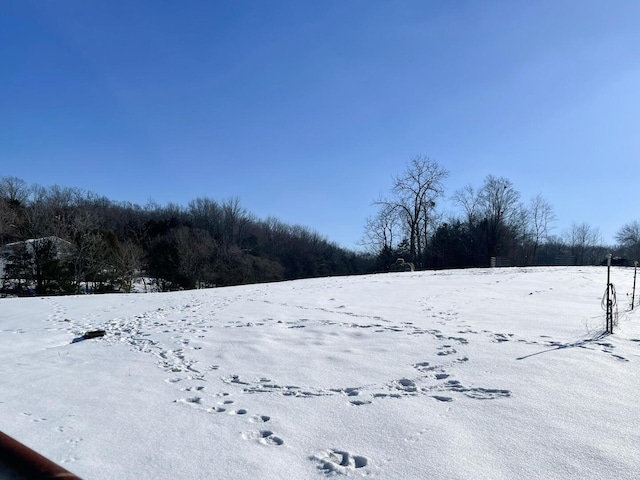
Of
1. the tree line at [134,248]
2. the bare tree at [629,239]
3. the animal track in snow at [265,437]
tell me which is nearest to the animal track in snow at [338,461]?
the animal track in snow at [265,437]

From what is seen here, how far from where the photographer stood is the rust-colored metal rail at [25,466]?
0.85 meters

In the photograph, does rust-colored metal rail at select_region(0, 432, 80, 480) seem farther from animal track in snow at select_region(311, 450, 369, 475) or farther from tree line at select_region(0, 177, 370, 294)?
tree line at select_region(0, 177, 370, 294)

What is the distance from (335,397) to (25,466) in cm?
325

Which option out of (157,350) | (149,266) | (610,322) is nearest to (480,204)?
(149,266)

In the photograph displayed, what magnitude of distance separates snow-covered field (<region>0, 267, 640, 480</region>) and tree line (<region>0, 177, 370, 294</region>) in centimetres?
2150

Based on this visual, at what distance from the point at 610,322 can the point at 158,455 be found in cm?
673

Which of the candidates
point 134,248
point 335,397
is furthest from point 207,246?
point 335,397

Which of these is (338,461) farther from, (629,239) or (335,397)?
(629,239)

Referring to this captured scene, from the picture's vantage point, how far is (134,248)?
30.9 meters

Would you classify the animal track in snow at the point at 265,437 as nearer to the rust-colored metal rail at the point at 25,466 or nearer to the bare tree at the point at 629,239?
the rust-colored metal rail at the point at 25,466

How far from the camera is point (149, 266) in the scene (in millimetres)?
36406

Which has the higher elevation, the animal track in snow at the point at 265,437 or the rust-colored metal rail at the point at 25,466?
the rust-colored metal rail at the point at 25,466

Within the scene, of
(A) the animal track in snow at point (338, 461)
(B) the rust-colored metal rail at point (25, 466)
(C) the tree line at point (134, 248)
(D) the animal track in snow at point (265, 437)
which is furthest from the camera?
(C) the tree line at point (134, 248)

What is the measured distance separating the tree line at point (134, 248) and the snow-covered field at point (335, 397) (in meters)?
21.5
